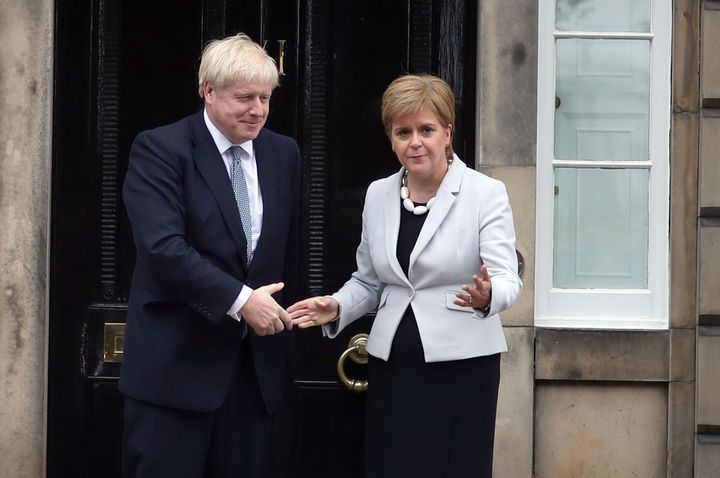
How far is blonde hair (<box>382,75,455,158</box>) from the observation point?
3.83 m

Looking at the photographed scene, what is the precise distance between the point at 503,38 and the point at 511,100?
264 millimetres

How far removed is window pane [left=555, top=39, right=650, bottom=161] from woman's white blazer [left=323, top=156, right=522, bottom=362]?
4.43ft

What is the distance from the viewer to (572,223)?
5223 mm

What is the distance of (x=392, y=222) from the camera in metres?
3.98

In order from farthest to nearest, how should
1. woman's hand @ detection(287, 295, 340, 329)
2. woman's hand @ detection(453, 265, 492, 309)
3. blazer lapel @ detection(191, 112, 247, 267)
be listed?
woman's hand @ detection(287, 295, 340, 329)
blazer lapel @ detection(191, 112, 247, 267)
woman's hand @ detection(453, 265, 492, 309)

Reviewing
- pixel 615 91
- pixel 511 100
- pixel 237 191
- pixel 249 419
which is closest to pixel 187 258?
pixel 237 191

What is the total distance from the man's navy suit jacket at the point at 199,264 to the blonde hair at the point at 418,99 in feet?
1.56

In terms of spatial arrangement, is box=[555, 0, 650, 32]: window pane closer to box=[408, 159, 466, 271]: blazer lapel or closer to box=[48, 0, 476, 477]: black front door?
box=[48, 0, 476, 477]: black front door

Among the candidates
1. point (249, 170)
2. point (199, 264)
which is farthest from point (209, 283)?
point (249, 170)

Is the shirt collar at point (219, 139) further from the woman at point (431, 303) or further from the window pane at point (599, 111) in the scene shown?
the window pane at point (599, 111)

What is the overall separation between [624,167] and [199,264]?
2283 millimetres

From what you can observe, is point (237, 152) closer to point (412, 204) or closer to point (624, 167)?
point (412, 204)

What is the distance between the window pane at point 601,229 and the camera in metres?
5.19

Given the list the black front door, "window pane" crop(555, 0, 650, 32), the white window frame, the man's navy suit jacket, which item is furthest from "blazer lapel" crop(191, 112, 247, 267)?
"window pane" crop(555, 0, 650, 32)
